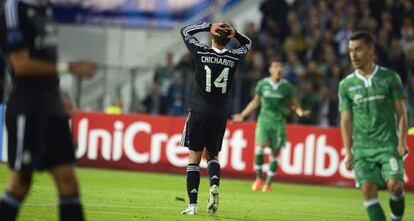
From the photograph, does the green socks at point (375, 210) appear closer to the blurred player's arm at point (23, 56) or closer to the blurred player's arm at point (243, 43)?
the blurred player's arm at point (23, 56)

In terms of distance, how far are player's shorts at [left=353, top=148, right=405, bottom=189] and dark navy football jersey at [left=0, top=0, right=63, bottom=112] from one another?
3.39 meters

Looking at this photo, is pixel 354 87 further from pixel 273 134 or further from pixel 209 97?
pixel 273 134

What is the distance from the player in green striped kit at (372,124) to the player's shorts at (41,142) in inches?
126

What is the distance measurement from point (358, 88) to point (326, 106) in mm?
13958

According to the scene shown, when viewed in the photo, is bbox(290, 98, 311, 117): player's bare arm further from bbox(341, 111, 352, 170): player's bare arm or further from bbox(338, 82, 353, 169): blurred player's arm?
bbox(341, 111, 352, 170): player's bare arm

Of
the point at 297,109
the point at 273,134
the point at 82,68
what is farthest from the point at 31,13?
the point at 273,134

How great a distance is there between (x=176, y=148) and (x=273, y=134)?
3692 millimetres

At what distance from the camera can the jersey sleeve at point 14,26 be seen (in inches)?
313

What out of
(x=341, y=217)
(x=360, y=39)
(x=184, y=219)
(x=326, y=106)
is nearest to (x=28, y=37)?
(x=360, y=39)

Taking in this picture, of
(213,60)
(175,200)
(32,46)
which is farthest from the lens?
(175,200)

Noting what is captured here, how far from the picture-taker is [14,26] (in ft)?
26.2

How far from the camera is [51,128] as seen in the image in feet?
26.3

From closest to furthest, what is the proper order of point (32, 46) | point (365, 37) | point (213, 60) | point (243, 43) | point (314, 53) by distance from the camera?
1. point (32, 46)
2. point (365, 37)
3. point (213, 60)
4. point (243, 43)
5. point (314, 53)

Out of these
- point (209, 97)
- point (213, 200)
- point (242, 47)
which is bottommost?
point (213, 200)
